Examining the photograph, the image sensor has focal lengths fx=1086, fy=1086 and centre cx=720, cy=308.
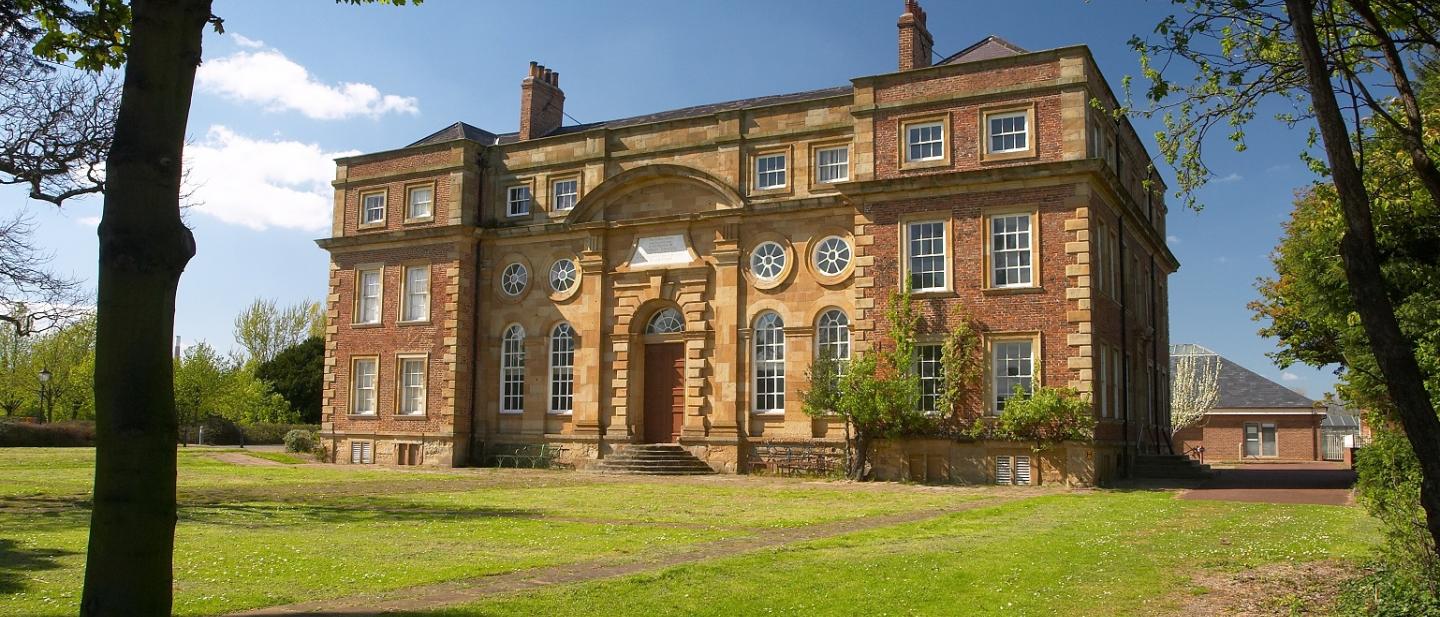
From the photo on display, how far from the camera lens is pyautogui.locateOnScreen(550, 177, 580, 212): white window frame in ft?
101

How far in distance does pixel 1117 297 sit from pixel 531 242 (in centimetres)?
1580

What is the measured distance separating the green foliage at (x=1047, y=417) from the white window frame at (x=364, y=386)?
18.8 m

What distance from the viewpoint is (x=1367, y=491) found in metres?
11.0

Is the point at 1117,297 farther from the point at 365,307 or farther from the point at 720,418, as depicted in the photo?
the point at 365,307

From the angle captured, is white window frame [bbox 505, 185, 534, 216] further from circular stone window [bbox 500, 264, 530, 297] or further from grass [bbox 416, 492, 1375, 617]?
grass [bbox 416, 492, 1375, 617]

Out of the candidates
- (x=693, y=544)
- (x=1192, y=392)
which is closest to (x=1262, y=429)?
(x=1192, y=392)

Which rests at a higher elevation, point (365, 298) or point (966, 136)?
point (966, 136)

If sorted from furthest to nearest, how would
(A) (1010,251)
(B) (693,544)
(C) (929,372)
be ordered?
(C) (929,372) < (A) (1010,251) < (B) (693,544)

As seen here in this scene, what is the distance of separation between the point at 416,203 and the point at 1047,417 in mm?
19436

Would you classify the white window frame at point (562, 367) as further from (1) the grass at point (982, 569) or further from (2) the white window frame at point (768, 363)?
(1) the grass at point (982, 569)

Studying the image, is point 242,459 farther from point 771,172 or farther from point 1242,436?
point 1242,436

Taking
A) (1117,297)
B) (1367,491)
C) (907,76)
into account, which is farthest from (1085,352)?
(1367,491)

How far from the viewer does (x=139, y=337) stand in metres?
→ 4.69

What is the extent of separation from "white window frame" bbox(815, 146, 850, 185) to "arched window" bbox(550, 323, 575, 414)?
27.1 feet
